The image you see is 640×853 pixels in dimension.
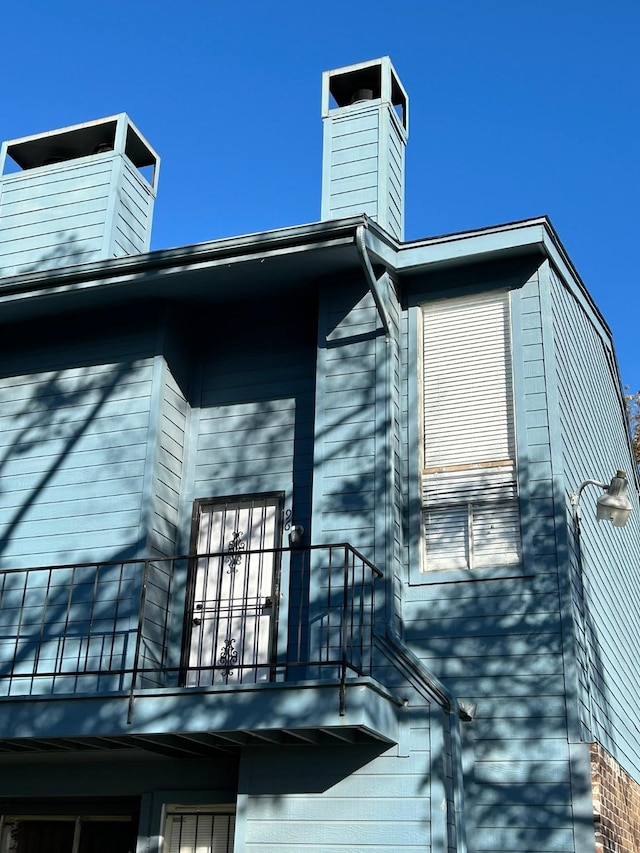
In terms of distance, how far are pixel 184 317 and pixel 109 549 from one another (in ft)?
7.84

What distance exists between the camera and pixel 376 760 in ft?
24.9

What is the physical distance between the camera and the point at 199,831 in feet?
27.1

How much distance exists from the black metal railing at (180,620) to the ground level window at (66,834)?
1159 millimetres

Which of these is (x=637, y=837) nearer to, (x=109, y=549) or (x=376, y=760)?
(x=376, y=760)

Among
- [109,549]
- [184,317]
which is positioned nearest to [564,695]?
[109,549]

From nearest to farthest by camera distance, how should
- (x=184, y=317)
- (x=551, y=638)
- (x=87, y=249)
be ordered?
(x=551, y=638)
(x=184, y=317)
(x=87, y=249)

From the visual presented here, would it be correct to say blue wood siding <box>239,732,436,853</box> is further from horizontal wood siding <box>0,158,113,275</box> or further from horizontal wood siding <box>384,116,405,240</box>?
horizontal wood siding <box>0,158,113,275</box>

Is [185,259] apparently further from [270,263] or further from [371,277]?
[371,277]

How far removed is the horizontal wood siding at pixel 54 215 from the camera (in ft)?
36.7

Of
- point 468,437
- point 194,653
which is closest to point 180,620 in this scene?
point 194,653

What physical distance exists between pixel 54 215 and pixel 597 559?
685 centimetres

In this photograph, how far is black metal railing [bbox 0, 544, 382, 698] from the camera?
823 centimetres

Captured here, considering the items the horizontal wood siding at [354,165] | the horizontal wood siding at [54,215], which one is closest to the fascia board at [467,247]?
the horizontal wood siding at [354,165]

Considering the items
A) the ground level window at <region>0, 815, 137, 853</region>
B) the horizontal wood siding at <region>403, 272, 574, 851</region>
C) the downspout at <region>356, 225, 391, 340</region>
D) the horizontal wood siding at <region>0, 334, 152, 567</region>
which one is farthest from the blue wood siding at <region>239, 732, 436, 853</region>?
the downspout at <region>356, 225, 391, 340</region>
